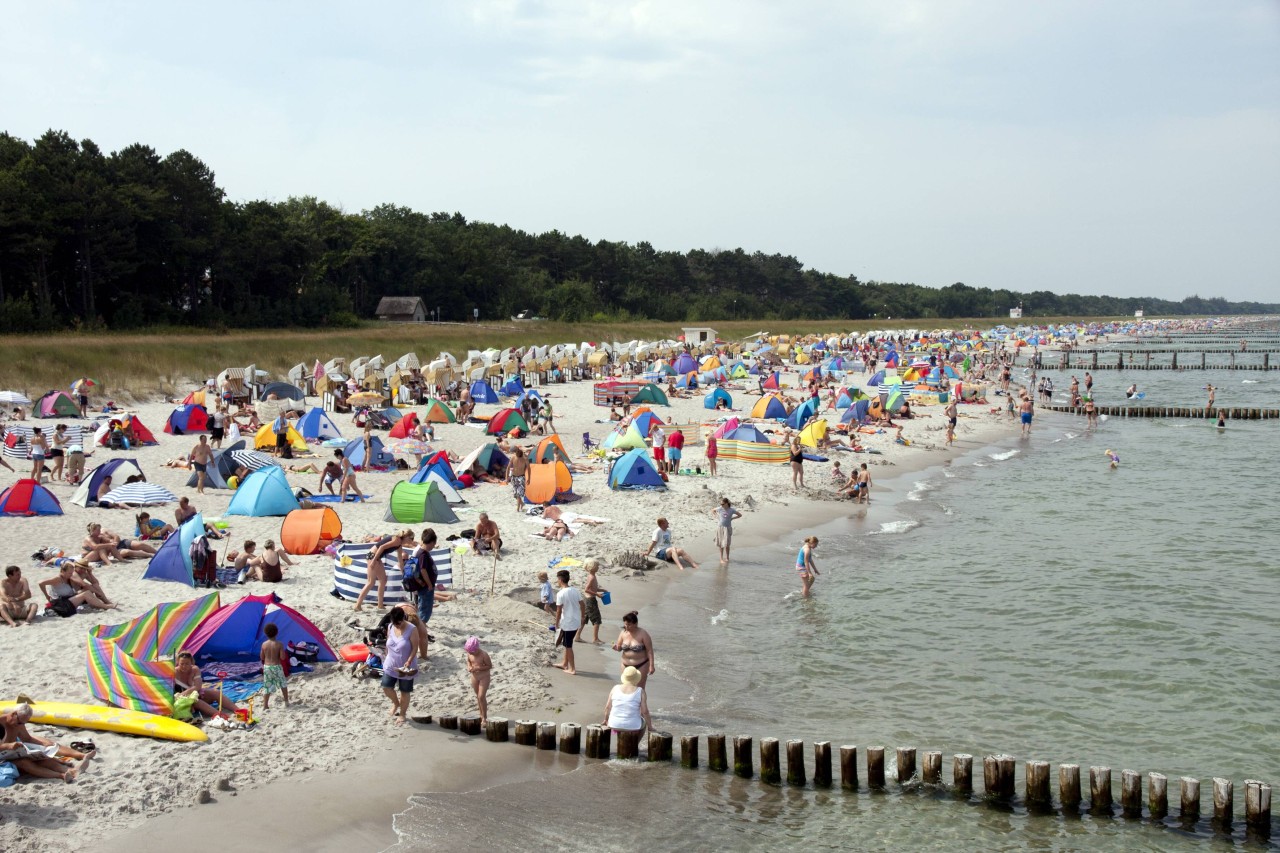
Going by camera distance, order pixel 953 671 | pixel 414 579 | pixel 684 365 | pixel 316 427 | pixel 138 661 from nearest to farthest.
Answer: pixel 138 661 → pixel 414 579 → pixel 953 671 → pixel 316 427 → pixel 684 365

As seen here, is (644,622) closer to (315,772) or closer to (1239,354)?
(315,772)

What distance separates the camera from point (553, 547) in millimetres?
17000

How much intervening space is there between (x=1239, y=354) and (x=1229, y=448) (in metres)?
69.1

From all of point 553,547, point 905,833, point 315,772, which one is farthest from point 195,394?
point 905,833

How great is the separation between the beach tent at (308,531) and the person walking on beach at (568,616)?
5368mm

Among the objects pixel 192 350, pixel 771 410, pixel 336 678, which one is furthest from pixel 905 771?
pixel 192 350

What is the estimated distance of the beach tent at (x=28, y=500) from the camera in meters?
16.8

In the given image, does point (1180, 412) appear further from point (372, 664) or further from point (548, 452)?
point (372, 664)

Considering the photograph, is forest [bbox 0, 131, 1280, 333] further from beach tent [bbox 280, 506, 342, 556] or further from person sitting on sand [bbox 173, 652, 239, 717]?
person sitting on sand [bbox 173, 652, 239, 717]

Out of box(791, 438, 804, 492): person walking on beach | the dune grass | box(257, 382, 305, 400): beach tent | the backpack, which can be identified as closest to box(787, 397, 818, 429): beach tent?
box(791, 438, 804, 492): person walking on beach

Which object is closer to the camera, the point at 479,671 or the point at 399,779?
the point at 399,779

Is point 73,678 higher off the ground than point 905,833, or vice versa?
point 73,678

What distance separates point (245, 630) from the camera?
10867 mm

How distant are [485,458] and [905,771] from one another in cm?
1411
